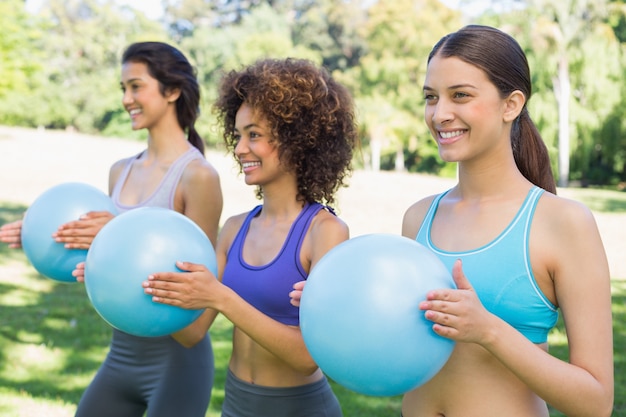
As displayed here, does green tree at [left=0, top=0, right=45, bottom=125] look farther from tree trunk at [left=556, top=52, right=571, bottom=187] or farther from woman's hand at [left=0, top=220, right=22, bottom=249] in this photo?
woman's hand at [left=0, top=220, right=22, bottom=249]

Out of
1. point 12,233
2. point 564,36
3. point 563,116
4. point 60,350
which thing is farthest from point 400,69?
point 12,233

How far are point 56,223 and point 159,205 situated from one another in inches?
18.4

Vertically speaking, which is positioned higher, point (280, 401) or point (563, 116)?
point (280, 401)

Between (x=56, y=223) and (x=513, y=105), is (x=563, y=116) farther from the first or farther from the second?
(x=513, y=105)

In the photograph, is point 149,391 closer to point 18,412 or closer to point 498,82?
point 498,82

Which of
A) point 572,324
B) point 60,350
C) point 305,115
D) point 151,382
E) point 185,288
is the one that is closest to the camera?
point 572,324

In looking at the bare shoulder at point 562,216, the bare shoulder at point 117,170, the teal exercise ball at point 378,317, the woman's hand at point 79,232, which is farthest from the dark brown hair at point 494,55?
the bare shoulder at point 117,170

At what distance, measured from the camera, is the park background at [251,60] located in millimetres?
6379

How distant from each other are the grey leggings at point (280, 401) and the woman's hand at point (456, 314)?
1.01 m

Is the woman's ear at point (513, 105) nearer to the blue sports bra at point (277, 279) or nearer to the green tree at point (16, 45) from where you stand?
the blue sports bra at point (277, 279)

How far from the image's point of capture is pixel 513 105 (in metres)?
2.12

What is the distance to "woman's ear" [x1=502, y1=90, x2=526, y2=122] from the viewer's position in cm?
211

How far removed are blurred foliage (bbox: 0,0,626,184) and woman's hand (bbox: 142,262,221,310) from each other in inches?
57.0

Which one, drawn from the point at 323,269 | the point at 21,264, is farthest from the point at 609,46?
the point at 323,269
